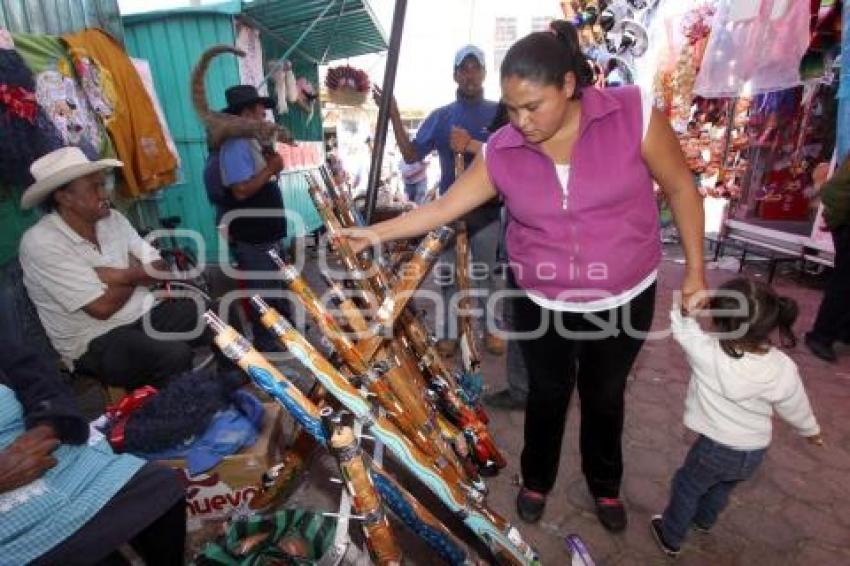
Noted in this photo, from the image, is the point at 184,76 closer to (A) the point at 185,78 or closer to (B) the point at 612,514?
(A) the point at 185,78

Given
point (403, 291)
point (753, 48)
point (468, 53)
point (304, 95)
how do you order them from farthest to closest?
point (304, 95) → point (753, 48) → point (468, 53) → point (403, 291)

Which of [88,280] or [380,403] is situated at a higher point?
[88,280]

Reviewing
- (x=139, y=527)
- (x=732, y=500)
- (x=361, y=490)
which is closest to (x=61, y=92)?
(x=139, y=527)

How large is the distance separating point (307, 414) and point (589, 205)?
102 centimetres

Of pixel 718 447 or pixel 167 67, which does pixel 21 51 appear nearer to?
pixel 167 67

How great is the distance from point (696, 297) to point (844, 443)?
1847 millimetres

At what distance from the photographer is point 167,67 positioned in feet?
16.2

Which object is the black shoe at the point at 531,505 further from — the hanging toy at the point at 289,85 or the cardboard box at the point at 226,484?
the hanging toy at the point at 289,85

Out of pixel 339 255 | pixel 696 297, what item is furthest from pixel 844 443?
pixel 339 255

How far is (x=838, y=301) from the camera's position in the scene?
3383 mm

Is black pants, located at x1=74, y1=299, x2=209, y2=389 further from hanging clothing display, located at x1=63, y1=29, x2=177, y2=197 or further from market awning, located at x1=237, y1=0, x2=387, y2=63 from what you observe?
market awning, located at x1=237, y1=0, x2=387, y2=63

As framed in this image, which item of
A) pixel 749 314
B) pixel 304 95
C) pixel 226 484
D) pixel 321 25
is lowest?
pixel 226 484

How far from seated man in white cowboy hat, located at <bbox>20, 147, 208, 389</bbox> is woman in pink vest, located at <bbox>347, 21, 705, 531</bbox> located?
133 cm

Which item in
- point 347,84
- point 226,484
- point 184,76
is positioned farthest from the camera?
point 347,84
